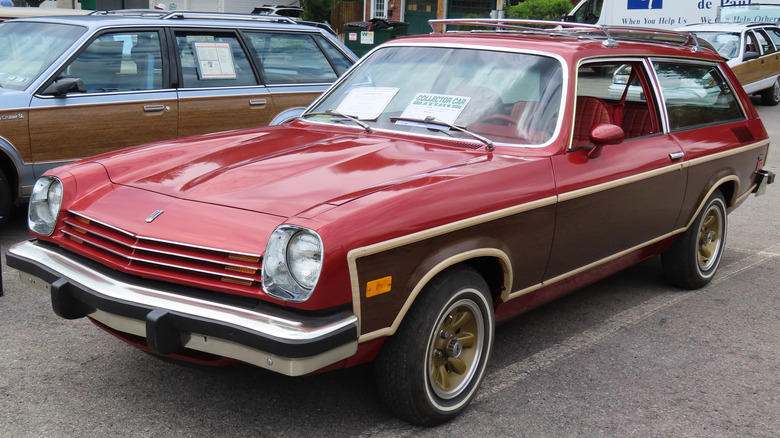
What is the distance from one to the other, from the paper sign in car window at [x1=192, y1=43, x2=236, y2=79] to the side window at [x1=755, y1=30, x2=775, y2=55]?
42.9ft

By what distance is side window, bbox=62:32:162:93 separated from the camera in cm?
666

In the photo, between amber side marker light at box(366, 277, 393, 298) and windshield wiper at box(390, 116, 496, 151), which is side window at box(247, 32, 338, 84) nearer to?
windshield wiper at box(390, 116, 496, 151)

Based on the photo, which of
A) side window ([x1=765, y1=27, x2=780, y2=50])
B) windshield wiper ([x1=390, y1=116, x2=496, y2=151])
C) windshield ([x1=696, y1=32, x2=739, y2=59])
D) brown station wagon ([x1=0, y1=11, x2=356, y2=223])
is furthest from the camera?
side window ([x1=765, y1=27, x2=780, y2=50])

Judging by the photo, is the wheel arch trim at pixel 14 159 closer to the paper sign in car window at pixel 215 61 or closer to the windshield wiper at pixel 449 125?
the paper sign in car window at pixel 215 61

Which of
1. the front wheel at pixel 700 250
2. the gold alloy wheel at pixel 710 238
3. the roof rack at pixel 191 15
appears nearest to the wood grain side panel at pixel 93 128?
the roof rack at pixel 191 15

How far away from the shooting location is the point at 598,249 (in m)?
4.46

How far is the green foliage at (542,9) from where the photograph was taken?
92.2 feet

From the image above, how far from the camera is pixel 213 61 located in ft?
24.0

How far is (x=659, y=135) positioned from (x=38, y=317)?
3779mm

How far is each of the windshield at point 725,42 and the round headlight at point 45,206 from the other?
15296 mm

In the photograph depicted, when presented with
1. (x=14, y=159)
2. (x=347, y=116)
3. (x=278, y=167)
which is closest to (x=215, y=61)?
(x=14, y=159)

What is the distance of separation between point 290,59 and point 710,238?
13.6 ft

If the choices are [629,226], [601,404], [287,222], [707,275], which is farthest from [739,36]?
[287,222]

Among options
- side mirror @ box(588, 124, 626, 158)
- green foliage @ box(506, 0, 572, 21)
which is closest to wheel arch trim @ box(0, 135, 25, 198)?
side mirror @ box(588, 124, 626, 158)
